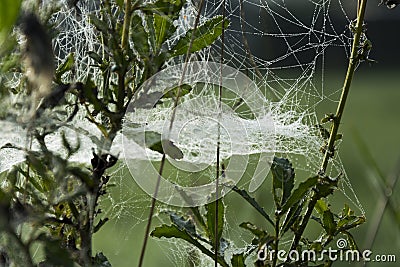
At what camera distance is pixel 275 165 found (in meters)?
0.57

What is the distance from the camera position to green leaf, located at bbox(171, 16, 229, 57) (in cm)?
54

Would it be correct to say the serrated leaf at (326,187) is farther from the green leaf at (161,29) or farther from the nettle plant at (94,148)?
the green leaf at (161,29)

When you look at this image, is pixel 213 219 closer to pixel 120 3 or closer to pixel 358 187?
pixel 120 3

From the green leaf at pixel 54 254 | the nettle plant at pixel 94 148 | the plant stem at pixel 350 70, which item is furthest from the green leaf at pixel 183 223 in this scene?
the green leaf at pixel 54 254

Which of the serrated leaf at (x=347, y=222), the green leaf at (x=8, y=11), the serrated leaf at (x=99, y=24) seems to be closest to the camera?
the green leaf at (x=8, y=11)

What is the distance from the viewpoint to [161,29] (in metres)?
0.52

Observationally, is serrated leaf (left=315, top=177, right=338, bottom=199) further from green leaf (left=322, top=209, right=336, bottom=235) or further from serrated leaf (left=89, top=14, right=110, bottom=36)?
serrated leaf (left=89, top=14, right=110, bottom=36)

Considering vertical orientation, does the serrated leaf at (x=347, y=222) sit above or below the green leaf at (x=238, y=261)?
above

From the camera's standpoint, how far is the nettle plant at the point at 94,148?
0.36 metres

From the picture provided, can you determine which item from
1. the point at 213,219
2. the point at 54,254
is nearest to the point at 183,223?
the point at 213,219

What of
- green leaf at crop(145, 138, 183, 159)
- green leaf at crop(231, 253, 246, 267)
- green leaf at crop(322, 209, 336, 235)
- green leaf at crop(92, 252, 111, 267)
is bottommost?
green leaf at crop(92, 252, 111, 267)

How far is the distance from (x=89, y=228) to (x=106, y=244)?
7.82 ft

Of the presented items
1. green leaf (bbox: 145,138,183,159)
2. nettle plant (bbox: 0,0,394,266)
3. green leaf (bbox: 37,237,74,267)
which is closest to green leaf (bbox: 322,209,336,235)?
nettle plant (bbox: 0,0,394,266)

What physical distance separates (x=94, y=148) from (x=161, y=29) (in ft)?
0.32
